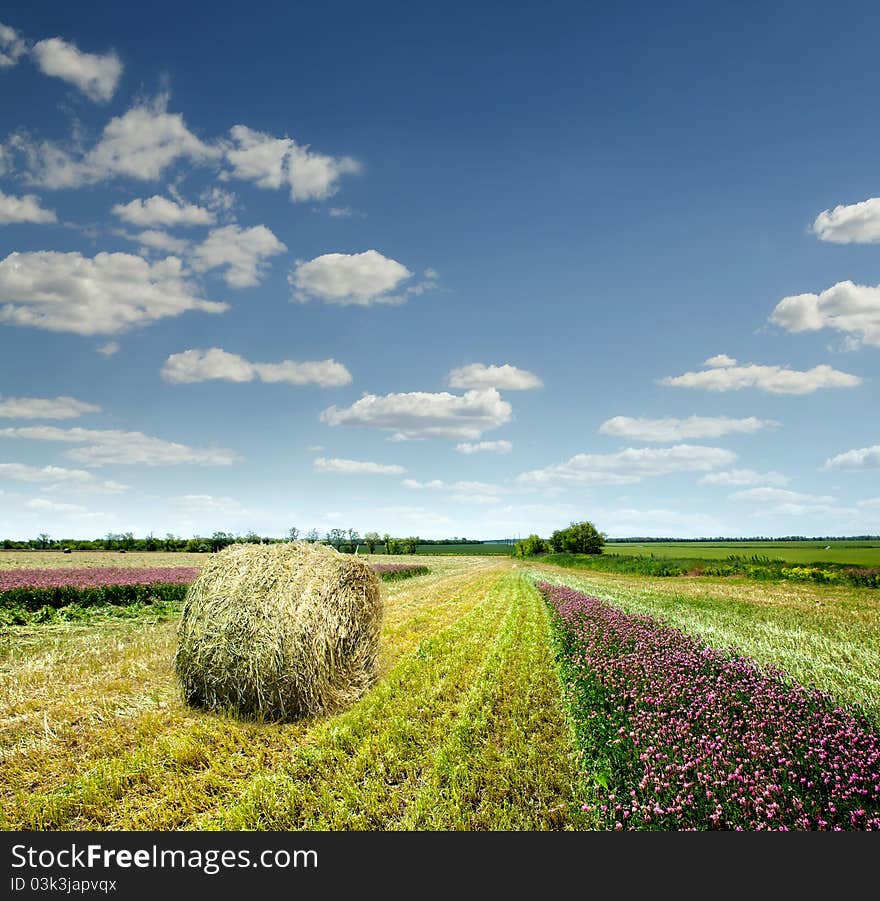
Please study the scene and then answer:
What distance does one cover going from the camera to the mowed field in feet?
16.8

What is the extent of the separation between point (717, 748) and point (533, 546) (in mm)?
120116

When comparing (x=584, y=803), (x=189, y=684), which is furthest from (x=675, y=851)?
(x=189, y=684)

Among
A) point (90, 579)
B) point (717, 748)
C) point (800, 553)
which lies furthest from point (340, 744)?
point (800, 553)

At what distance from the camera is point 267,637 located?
802 cm

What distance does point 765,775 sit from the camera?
5.17 metres

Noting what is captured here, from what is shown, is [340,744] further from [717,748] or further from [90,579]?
[90,579]

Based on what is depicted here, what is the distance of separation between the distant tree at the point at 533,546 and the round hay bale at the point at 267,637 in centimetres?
11481

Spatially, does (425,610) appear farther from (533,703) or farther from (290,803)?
Answer: (290,803)

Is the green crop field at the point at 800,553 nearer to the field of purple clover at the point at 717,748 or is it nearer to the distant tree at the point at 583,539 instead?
the distant tree at the point at 583,539

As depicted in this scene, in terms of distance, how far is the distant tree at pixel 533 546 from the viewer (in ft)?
399

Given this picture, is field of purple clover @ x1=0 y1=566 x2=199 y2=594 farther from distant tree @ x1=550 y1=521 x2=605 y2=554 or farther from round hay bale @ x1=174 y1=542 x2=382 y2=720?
distant tree @ x1=550 y1=521 x2=605 y2=554

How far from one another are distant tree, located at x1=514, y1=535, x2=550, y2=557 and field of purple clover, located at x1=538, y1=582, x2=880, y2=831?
11460 centimetres

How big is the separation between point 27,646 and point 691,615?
58.2 feet

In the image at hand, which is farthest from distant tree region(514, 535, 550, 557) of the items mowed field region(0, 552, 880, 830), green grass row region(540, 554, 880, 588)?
mowed field region(0, 552, 880, 830)
